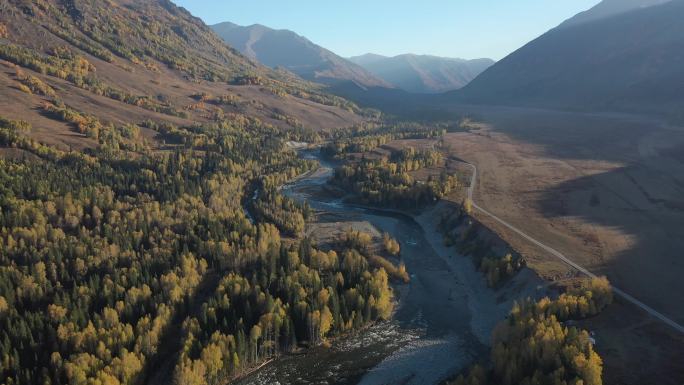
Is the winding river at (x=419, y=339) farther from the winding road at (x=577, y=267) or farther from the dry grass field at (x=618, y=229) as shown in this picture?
the winding road at (x=577, y=267)

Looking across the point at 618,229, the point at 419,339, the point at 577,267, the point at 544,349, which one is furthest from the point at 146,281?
the point at 618,229

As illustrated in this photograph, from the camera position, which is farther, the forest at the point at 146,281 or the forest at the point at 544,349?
the forest at the point at 146,281

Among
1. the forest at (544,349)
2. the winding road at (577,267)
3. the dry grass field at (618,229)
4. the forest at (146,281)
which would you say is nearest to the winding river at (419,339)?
the forest at (146,281)

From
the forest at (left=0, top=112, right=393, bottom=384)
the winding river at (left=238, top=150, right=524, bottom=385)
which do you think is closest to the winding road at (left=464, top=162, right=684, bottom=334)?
the winding river at (left=238, top=150, right=524, bottom=385)

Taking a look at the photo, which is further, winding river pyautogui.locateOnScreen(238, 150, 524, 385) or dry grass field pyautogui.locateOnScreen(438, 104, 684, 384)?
winding river pyautogui.locateOnScreen(238, 150, 524, 385)

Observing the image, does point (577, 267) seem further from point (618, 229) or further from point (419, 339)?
point (419, 339)

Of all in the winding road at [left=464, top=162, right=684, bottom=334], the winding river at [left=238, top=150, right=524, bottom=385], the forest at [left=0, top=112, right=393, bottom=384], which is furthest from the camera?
the winding road at [left=464, top=162, right=684, bottom=334]

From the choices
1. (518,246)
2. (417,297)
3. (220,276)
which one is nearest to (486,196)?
(518,246)

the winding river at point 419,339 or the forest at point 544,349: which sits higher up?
the forest at point 544,349

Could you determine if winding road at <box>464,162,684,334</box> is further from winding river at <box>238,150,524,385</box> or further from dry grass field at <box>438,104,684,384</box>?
winding river at <box>238,150,524,385</box>
